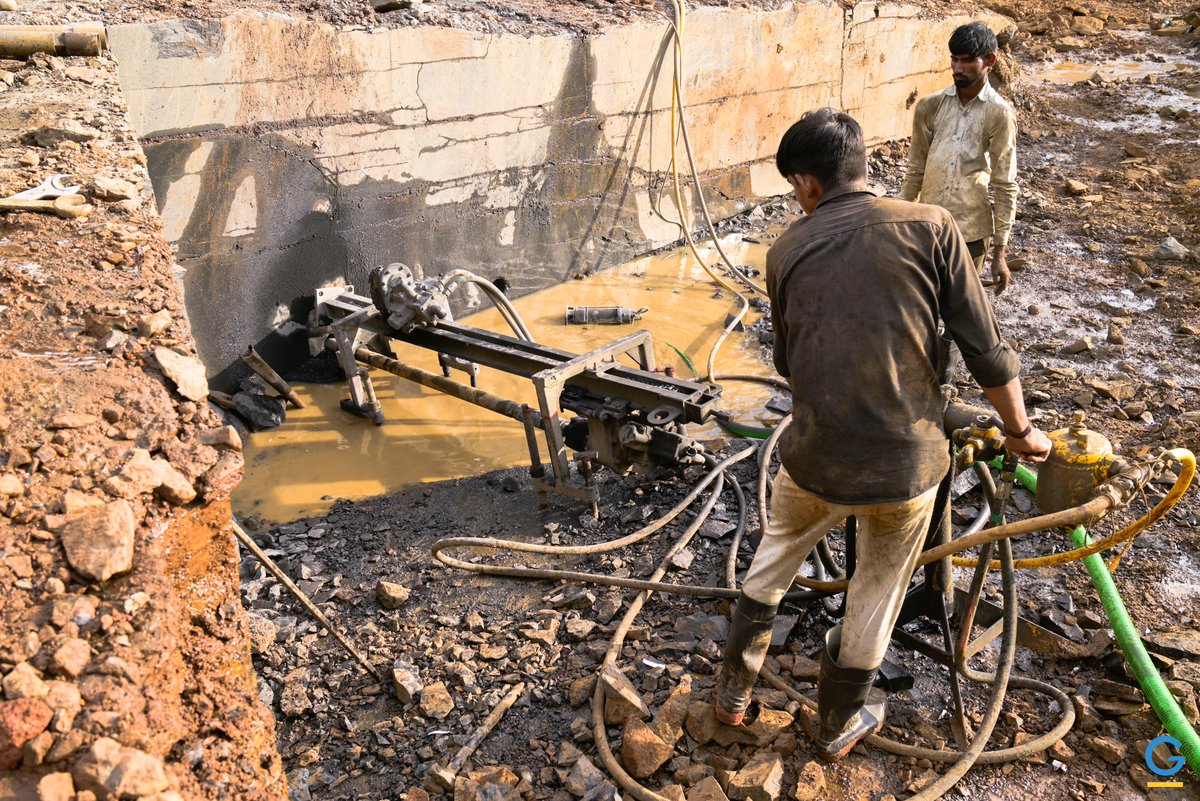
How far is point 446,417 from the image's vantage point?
6328mm

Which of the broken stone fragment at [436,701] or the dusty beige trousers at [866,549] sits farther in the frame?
the broken stone fragment at [436,701]

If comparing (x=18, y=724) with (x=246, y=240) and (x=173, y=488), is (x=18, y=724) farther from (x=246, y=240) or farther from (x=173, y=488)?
(x=246, y=240)

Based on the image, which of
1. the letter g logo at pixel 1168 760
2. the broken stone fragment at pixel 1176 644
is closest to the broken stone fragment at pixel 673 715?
the letter g logo at pixel 1168 760

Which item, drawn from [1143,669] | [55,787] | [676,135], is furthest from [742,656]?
[676,135]

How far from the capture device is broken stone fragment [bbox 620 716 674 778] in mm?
3174

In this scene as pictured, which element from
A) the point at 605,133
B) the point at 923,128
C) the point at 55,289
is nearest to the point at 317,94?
the point at 605,133

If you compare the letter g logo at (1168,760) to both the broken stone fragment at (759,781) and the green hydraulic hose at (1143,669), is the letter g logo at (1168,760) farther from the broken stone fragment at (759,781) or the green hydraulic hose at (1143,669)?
the broken stone fragment at (759,781)

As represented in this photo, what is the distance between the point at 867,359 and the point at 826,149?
62 centimetres

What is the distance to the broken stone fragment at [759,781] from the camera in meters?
3.05

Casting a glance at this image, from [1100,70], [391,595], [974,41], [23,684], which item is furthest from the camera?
[1100,70]

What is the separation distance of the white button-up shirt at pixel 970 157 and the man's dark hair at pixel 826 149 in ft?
8.71

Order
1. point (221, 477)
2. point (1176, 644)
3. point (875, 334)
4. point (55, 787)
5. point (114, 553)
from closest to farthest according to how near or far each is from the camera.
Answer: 1. point (55, 787)
2. point (114, 553)
3. point (221, 477)
4. point (875, 334)
5. point (1176, 644)

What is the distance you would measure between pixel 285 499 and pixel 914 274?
13.4 feet

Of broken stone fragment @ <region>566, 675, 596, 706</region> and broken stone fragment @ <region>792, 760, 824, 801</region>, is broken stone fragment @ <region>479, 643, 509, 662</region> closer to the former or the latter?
broken stone fragment @ <region>566, 675, 596, 706</region>
